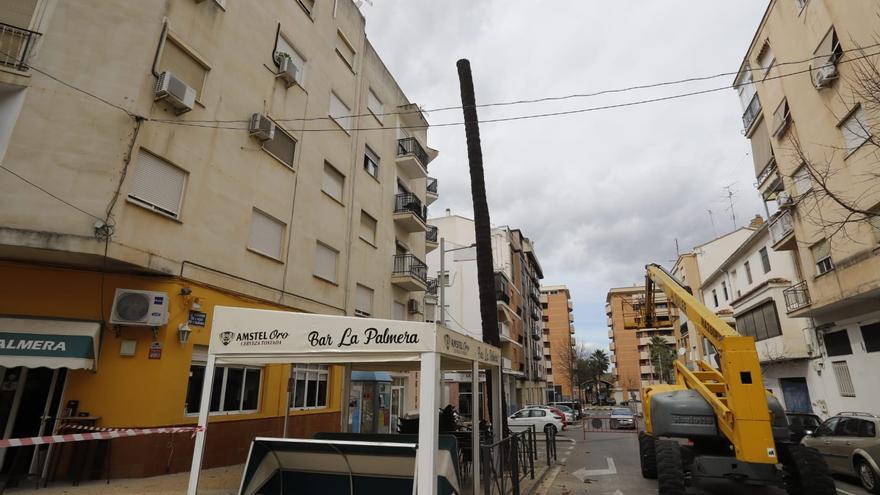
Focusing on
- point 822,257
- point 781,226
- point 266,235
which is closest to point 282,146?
point 266,235

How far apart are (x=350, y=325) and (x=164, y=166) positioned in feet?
A: 23.3

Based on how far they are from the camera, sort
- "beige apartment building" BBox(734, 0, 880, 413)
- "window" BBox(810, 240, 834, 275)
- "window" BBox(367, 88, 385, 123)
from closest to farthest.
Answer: "beige apartment building" BBox(734, 0, 880, 413) < "window" BBox(810, 240, 834, 275) < "window" BBox(367, 88, 385, 123)

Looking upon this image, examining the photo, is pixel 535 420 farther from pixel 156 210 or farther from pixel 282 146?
pixel 156 210

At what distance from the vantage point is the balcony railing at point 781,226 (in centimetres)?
1939

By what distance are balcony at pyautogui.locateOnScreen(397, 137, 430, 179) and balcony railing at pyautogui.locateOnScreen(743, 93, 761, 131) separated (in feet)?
52.9

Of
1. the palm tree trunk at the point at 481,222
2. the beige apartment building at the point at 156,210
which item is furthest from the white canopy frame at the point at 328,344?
the palm tree trunk at the point at 481,222

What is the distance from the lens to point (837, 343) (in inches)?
708

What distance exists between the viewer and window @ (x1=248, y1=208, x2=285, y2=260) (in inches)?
513

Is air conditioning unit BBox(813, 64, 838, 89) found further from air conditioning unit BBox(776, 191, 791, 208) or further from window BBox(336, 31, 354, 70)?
window BBox(336, 31, 354, 70)

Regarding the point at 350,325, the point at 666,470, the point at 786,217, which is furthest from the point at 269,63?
the point at 786,217

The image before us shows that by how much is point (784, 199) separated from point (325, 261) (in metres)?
18.5

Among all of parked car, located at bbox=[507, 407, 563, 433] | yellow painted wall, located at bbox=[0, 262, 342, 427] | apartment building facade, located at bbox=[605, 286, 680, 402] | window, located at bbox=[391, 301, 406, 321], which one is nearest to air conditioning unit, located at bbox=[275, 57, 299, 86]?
yellow painted wall, located at bbox=[0, 262, 342, 427]

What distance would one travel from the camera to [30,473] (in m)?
8.30

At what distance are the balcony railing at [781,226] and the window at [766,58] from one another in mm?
6197
